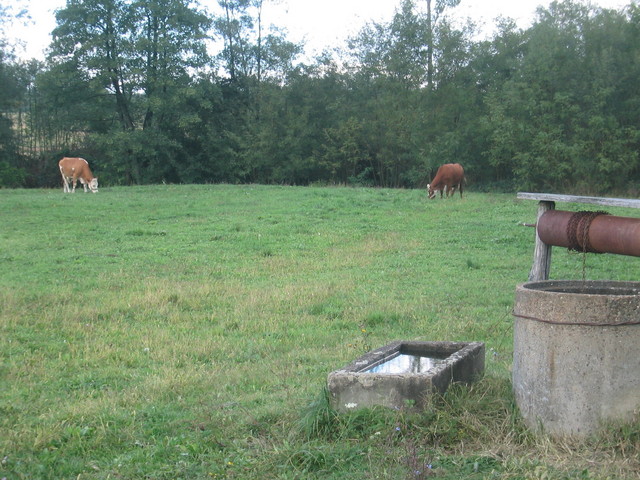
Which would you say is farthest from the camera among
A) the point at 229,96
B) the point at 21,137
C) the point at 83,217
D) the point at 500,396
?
the point at 229,96

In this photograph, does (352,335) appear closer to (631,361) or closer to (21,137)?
(631,361)

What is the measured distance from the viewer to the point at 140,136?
142 ft

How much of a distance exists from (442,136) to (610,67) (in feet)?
36.2

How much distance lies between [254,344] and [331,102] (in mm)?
43677

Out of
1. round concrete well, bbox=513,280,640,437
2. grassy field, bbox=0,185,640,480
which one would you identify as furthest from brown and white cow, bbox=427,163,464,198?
round concrete well, bbox=513,280,640,437

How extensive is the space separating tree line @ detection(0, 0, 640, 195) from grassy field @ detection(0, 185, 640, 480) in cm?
2367

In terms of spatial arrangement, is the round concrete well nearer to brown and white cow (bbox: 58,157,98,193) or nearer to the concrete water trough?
the concrete water trough

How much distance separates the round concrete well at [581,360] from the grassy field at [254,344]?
0.15 metres

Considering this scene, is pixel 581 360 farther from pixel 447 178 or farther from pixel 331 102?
pixel 331 102

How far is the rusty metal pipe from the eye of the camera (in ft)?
16.0

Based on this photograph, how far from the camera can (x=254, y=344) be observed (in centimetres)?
770

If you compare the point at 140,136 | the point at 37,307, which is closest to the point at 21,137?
the point at 140,136

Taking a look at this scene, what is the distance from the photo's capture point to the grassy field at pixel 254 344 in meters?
4.41

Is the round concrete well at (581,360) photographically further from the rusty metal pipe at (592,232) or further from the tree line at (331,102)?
the tree line at (331,102)
